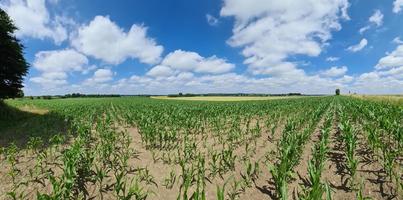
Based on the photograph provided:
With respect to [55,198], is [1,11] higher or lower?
higher

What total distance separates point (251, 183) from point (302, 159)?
2.23 m

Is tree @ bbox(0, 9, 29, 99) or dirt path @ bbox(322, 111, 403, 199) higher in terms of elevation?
tree @ bbox(0, 9, 29, 99)

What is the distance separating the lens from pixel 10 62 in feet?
60.7

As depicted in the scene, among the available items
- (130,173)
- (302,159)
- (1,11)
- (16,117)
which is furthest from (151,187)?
(16,117)

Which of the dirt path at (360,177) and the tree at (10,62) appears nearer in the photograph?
the dirt path at (360,177)

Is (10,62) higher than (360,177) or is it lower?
higher

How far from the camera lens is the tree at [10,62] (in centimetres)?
1817

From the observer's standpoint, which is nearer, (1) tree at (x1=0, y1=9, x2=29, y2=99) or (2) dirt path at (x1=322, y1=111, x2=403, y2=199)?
(2) dirt path at (x1=322, y1=111, x2=403, y2=199)

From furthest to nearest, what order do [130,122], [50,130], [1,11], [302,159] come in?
[1,11] < [130,122] < [50,130] < [302,159]

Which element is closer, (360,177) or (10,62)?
(360,177)

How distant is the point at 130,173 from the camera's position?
758 cm

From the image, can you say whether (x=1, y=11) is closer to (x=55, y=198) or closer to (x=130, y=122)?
(x=130, y=122)

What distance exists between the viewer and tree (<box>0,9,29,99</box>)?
18172 millimetres

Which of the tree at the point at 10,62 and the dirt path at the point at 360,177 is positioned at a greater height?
the tree at the point at 10,62
